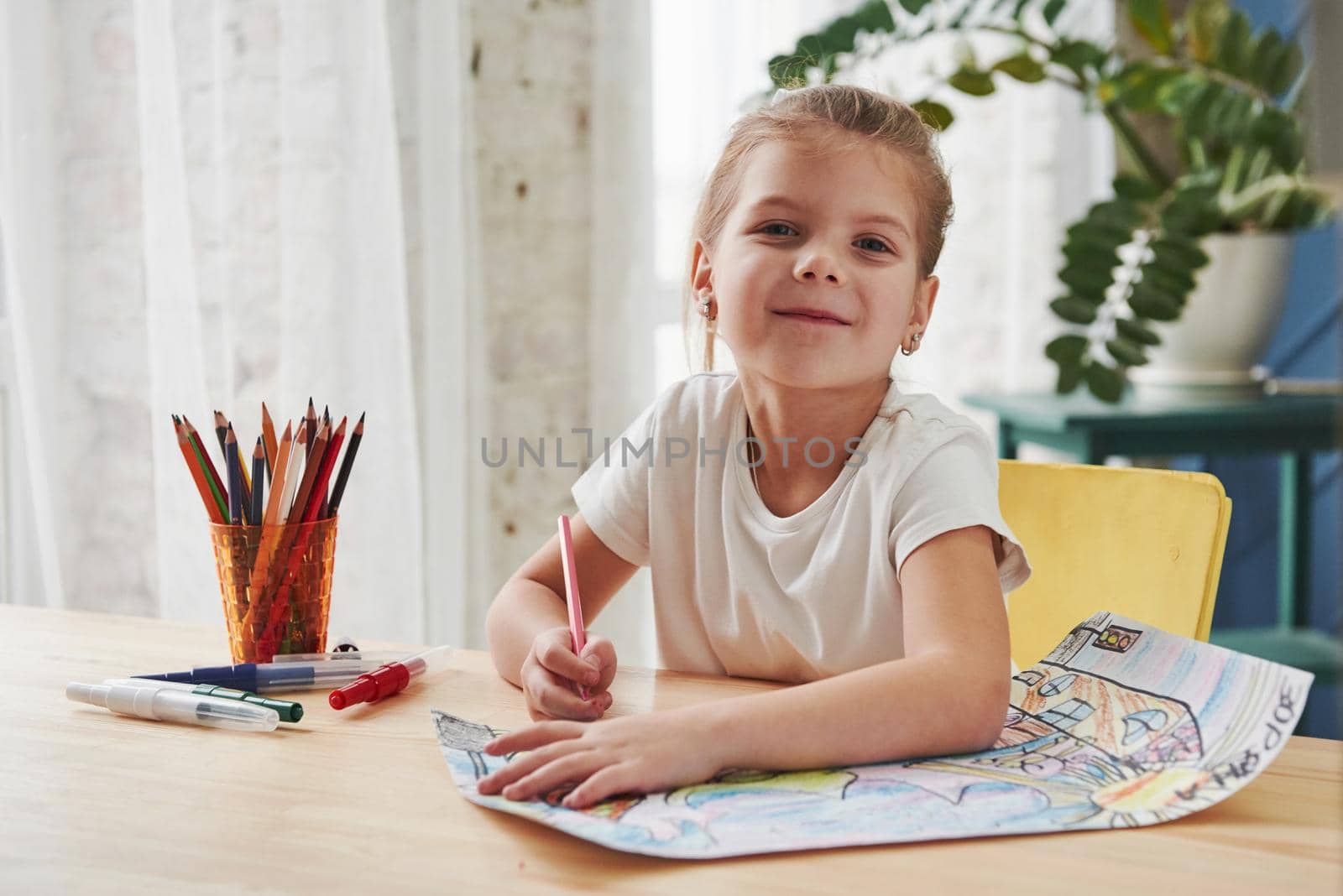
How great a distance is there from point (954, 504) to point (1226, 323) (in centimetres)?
134

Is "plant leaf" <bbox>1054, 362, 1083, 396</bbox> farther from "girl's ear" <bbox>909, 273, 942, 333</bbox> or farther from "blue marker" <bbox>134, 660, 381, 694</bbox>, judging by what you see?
"blue marker" <bbox>134, 660, 381, 694</bbox>

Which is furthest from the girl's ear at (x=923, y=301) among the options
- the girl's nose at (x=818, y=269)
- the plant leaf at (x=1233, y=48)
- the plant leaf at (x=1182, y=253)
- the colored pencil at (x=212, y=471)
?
the plant leaf at (x=1233, y=48)

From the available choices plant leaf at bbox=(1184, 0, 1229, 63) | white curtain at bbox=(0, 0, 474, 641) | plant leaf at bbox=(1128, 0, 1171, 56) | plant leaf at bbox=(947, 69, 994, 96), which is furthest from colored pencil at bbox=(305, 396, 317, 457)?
plant leaf at bbox=(1184, 0, 1229, 63)

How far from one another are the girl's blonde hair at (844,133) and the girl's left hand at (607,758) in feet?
1.75

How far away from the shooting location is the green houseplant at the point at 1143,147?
5.68ft

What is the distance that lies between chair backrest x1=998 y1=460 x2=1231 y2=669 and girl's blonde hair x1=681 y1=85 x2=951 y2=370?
23cm

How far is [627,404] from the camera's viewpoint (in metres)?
2.03

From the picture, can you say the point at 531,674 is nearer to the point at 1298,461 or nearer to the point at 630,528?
the point at 630,528

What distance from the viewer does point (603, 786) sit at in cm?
60

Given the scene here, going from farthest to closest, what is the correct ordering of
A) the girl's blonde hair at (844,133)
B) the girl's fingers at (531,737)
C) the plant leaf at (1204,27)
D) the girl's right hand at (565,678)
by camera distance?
the plant leaf at (1204,27) → the girl's blonde hair at (844,133) → the girl's right hand at (565,678) → the girl's fingers at (531,737)

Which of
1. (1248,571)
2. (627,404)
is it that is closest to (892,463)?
(627,404)

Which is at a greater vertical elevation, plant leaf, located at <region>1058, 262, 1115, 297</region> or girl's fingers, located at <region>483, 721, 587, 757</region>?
plant leaf, located at <region>1058, 262, 1115, 297</region>

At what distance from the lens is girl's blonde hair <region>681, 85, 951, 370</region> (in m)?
0.99

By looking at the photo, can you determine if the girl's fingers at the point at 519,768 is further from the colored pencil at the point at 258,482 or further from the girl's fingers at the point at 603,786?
the colored pencil at the point at 258,482
